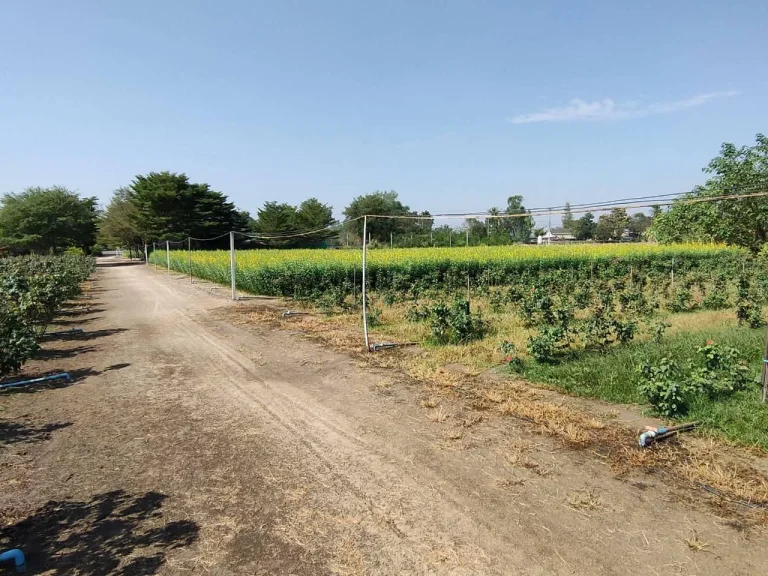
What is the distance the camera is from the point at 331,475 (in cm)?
379

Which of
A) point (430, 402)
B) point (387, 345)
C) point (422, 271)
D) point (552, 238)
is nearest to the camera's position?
point (430, 402)

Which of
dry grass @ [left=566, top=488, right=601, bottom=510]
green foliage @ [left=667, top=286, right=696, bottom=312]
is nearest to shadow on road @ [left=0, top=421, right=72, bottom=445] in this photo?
dry grass @ [left=566, top=488, right=601, bottom=510]

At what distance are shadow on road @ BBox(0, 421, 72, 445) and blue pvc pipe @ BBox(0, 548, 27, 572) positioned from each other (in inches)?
88.8

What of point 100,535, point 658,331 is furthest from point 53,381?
point 658,331

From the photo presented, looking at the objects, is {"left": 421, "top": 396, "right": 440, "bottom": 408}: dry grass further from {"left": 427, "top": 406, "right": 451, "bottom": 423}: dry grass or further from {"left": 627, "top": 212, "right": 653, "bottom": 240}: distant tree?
{"left": 627, "top": 212, "right": 653, "bottom": 240}: distant tree

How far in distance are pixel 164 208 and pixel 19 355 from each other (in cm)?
4485

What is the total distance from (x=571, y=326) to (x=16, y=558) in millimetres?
9149

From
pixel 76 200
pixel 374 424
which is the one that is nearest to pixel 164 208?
pixel 76 200

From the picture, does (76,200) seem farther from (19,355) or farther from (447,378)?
(447,378)

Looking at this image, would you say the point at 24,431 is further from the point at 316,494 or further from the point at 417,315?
the point at 417,315

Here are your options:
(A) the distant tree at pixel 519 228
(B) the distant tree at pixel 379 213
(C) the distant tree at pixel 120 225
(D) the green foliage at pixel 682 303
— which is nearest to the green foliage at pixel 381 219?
(B) the distant tree at pixel 379 213

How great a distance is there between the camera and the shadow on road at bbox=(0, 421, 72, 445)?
179 inches

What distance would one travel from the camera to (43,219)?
44562 mm

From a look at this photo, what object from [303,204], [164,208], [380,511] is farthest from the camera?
[303,204]
